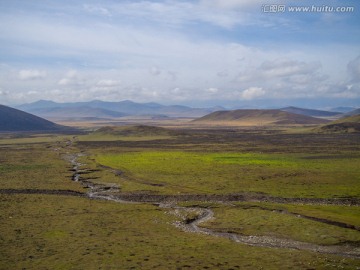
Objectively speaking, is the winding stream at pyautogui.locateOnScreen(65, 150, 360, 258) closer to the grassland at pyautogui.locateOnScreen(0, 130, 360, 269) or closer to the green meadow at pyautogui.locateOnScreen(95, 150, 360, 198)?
the grassland at pyautogui.locateOnScreen(0, 130, 360, 269)

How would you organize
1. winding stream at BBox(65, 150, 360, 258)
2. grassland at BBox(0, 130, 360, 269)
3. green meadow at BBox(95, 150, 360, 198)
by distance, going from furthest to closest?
green meadow at BBox(95, 150, 360, 198) → winding stream at BBox(65, 150, 360, 258) → grassland at BBox(0, 130, 360, 269)

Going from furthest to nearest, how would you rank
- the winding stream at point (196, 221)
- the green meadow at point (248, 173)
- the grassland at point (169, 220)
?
1. the green meadow at point (248, 173)
2. the winding stream at point (196, 221)
3. the grassland at point (169, 220)

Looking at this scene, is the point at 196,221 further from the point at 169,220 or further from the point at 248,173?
the point at 248,173

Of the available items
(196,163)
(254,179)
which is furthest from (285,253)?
(196,163)

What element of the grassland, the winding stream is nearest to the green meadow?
the grassland

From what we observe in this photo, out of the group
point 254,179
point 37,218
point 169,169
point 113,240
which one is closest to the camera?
point 113,240

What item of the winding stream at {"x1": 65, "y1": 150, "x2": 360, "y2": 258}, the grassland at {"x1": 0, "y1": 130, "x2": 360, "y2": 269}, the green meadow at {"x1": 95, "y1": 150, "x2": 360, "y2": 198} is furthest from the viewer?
the green meadow at {"x1": 95, "y1": 150, "x2": 360, "y2": 198}

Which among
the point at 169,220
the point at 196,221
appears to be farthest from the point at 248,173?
the point at 169,220

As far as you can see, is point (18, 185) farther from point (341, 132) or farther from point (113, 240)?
point (341, 132)

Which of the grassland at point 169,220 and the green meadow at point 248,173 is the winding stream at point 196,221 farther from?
the green meadow at point 248,173

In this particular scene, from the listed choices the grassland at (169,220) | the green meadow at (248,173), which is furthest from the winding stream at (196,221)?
the green meadow at (248,173)

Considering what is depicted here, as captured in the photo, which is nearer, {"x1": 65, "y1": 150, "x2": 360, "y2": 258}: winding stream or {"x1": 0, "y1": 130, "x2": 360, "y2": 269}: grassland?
{"x1": 0, "y1": 130, "x2": 360, "y2": 269}: grassland
